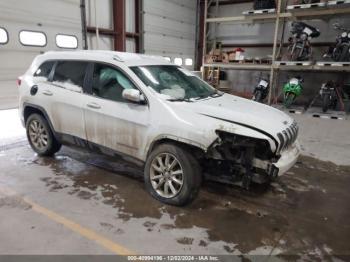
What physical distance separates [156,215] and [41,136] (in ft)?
8.48

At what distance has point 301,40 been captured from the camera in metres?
8.87

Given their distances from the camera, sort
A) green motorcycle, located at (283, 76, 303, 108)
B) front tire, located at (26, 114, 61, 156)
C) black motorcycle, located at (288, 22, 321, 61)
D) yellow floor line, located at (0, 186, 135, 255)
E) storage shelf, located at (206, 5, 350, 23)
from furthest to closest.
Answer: green motorcycle, located at (283, 76, 303, 108) < black motorcycle, located at (288, 22, 321, 61) < storage shelf, located at (206, 5, 350, 23) < front tire, located at (26, 114, 61, 156) < yellow floor line, located at (0, 186, 135, 255)

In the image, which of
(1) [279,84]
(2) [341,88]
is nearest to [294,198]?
(2) [341,88]

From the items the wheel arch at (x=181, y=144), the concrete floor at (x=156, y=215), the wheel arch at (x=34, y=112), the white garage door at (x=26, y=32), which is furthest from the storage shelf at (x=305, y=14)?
the wheel arch at (x=34, y=112)

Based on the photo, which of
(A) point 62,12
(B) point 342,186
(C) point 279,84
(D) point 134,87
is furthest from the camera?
(C) point 279,84

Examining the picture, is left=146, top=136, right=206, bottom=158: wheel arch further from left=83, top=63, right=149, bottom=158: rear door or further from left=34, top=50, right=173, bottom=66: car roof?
left=34, top=50, right=173, bottom=66: car roof

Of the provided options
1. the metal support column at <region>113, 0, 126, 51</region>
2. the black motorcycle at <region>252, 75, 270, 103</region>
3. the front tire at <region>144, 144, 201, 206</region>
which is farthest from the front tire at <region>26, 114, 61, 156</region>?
the black motorcycle at <region>252, 75, 270, 103</region>

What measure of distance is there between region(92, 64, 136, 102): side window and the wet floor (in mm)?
1166

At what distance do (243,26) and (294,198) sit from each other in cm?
959

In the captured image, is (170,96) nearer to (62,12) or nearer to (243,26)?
(62,12)

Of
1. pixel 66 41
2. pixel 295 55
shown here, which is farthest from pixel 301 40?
pixel 66 41

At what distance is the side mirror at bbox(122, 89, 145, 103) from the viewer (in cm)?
318

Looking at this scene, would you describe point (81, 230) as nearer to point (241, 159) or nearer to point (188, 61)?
point (241, 159)

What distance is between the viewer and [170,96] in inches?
130
